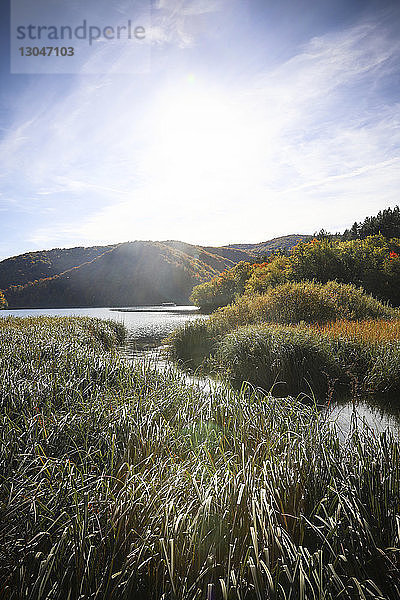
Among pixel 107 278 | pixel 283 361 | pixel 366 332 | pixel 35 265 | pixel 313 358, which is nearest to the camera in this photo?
pixel 283 361

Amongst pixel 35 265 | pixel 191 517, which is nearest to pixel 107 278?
pixel 35 265

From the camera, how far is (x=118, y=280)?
7306 cm

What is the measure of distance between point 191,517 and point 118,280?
73.0 m

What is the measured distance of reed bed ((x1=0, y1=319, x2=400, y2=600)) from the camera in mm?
1846

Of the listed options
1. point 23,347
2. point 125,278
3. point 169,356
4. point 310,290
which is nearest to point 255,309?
point 310,290

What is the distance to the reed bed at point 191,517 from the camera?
1.85 meters

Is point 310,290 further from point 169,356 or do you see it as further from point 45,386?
point 45,386

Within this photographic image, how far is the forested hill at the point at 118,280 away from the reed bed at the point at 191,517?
5962 cm

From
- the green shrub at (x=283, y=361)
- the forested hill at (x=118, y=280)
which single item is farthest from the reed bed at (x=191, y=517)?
the forested hill at (x=118, y=280)

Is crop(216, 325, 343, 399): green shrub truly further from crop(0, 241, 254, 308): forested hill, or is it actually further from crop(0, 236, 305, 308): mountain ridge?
crop(0, 236, 305, 308): mountain ridge

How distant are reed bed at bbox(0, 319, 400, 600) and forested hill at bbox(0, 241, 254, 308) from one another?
59.6m

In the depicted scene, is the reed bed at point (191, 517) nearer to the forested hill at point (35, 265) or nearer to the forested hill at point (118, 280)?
the forested hill at point (118, 280)

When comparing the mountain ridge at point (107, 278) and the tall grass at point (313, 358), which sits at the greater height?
the mountain ridge at point (107, 278)

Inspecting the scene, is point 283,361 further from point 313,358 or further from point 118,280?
point 118,280
